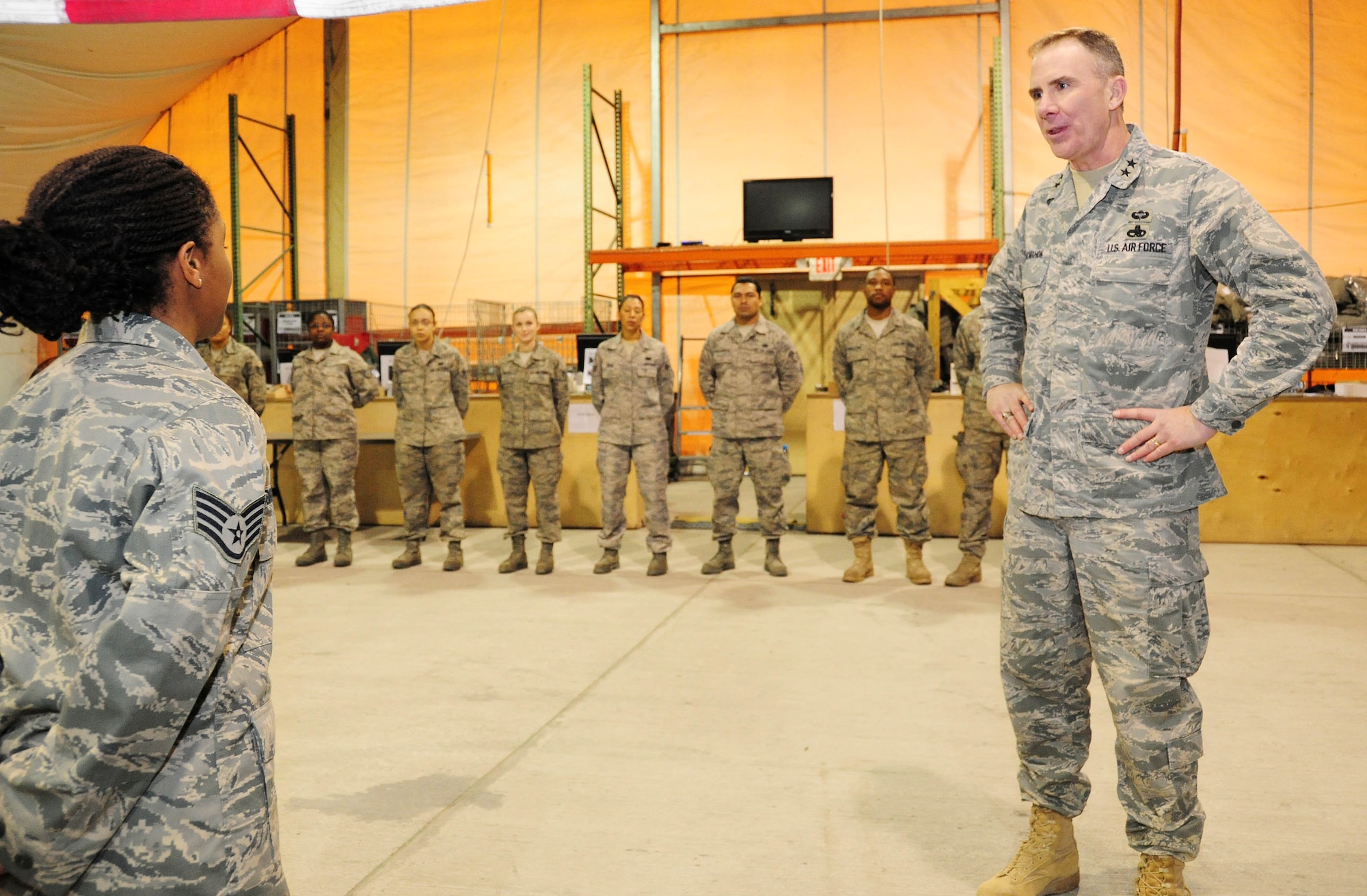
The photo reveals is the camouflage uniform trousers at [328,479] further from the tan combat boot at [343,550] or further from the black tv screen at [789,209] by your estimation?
the black tv screen at [789,209]

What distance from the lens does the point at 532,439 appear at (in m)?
6.01

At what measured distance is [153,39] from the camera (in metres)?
9.41

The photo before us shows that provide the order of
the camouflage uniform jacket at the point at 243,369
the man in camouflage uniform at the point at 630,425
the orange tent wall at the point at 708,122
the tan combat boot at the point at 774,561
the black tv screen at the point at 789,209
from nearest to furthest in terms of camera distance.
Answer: the tan combat boot at the point at 774,561
the man in camouflage uniform at the point at 630,425
the camouflage uniform jacket at the point at 243,369
the black tv screen at the point at 789,209
the orange tent wall at the point at 708,122

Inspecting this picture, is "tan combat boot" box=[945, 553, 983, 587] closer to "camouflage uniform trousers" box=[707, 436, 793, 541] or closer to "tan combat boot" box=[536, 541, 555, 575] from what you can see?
"camouflage uniform trousers" box=[707, 436, 793, 541]

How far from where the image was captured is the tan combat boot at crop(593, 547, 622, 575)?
5.93 meters

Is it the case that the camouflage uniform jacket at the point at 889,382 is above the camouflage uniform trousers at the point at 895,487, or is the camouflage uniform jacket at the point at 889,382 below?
above

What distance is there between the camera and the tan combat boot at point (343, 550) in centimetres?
623

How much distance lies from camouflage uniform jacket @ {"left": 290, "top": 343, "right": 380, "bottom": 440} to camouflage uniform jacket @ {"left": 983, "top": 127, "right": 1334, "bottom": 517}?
5194 millimetres

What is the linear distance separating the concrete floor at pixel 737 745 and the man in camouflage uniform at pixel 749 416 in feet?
2.13

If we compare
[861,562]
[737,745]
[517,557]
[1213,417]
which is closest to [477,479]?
[517,557]

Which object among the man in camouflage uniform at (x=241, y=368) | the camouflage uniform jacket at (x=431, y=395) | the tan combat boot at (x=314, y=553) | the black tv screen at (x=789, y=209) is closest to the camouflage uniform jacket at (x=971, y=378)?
the camouflage uniform jacket at (x=431, y=395)

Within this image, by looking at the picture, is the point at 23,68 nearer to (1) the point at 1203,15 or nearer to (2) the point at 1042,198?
(2) the point at 1042,198

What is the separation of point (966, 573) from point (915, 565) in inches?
11.4

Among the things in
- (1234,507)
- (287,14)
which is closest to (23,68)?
(287,14)
